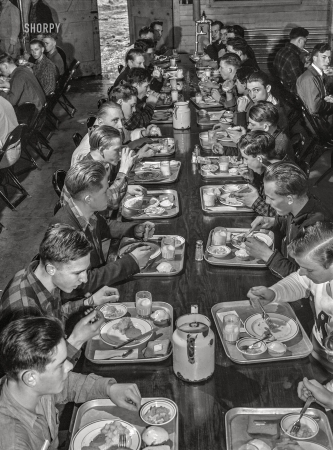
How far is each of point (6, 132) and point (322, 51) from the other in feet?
11.4

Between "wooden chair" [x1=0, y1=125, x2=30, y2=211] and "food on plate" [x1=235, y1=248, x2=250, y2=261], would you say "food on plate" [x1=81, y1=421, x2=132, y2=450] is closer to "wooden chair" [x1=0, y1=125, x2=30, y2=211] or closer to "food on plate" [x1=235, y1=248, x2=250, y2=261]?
"food on plate" [x1=235, y1=248, x2=250, y2=261]

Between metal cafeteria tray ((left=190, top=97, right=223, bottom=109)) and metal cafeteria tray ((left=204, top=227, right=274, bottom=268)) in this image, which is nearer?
metal cafeteria tray ((left=204, top=227, right=274, bottom=268))

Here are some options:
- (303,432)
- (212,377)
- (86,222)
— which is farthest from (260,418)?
(86,222)

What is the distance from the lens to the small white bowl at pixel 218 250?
3018mm

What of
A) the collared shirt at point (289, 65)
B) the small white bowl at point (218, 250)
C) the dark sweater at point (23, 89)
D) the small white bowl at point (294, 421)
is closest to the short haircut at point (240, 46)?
the collared shirt at point (289, 65)

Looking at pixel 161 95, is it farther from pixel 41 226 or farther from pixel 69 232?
pixel 69 232

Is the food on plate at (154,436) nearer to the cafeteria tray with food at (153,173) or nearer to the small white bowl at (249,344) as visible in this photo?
the small white bowl at (249,344)

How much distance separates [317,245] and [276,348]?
1.41ft

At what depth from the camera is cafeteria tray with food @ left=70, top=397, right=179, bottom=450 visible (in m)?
1.94

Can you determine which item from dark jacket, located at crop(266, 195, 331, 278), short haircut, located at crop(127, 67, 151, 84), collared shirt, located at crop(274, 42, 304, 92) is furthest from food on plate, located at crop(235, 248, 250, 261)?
collared shirt, located at crop(274, 42, 304, 92)

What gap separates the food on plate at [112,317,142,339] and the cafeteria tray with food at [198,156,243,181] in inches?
73.2

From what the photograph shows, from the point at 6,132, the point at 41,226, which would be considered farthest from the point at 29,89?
the point at 41,226

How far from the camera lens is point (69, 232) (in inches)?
95.9

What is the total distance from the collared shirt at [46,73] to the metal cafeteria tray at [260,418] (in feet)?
21.8
